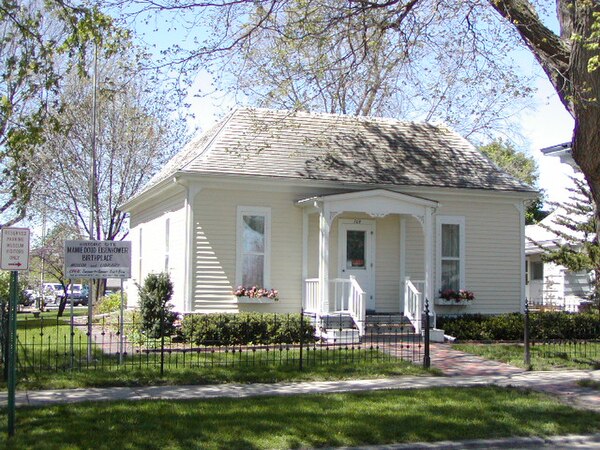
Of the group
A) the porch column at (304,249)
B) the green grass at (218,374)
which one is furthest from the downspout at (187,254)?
the green grass at (218,374)

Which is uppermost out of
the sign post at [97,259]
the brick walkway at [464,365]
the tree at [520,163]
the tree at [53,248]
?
the tree at [520,163]

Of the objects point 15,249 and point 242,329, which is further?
point 242,329

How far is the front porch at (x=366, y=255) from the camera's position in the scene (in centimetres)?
1831

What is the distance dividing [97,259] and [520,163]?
50.9 metres

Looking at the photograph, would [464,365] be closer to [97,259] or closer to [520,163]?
[97,259]

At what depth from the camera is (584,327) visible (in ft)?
64.6

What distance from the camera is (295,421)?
30.8 ft

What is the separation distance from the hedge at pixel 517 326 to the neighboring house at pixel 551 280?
239 inches

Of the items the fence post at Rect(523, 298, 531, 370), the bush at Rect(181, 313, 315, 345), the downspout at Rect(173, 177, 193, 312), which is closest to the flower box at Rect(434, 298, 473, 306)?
the bush at Rect(181, 313, 315, 345)

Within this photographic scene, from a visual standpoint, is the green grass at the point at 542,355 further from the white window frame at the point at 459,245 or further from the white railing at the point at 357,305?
the white window frame at the point at 459,245

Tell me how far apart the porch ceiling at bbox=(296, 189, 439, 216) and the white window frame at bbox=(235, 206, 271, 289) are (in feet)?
3.04

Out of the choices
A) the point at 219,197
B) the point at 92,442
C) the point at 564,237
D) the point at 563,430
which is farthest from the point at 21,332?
the point at 564,237

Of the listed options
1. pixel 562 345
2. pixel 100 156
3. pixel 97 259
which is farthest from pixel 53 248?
pixel 562 345

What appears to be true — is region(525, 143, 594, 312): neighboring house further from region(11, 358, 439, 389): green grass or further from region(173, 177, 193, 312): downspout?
region(11, 358, 439, 389): green grass
